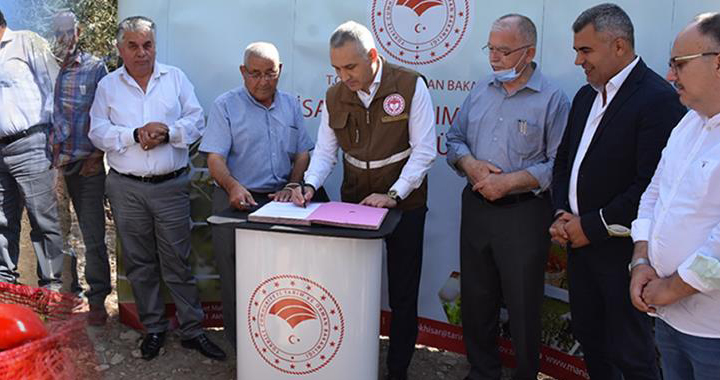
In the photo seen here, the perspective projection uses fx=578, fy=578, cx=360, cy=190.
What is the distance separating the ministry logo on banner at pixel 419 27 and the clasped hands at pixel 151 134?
49.6 inches

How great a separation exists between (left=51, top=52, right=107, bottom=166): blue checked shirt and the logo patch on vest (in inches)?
68.5

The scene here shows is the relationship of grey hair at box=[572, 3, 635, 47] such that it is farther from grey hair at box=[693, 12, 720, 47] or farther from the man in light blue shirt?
the man in light blue shirt

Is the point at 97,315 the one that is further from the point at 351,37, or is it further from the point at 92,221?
the point at 351,37

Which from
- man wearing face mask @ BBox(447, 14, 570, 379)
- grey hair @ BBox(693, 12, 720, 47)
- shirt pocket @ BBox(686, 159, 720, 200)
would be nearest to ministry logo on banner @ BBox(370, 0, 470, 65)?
man wearing face mask @ BBox(447, 14, 570, 379)

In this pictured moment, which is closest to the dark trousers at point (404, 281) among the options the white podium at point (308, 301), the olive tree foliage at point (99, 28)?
the white podium at point (308, 301)

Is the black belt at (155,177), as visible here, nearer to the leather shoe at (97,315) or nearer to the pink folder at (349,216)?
the leather shoe at (97,315)

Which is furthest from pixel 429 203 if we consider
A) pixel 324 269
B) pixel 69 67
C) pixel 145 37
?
pixel 69 67

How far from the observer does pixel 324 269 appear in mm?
2160

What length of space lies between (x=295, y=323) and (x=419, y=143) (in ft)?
3.20

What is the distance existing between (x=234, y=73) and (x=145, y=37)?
1.86ft

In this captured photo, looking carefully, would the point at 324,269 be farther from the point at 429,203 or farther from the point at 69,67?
the point at 69,67

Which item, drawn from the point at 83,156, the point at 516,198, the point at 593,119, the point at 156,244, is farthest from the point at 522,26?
the point at 83,156

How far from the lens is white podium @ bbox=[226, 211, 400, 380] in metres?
2.16

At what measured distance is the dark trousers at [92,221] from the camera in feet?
11.3
